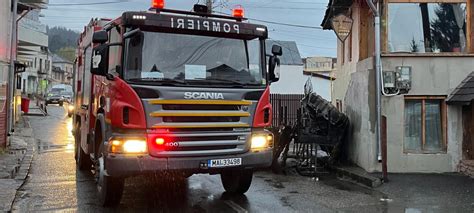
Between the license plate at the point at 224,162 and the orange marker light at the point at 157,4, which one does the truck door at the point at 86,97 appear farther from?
the license plate at the point at 224,162

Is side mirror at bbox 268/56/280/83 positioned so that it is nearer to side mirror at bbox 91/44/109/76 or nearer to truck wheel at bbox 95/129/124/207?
side mirror at bbox 91/44/109/76

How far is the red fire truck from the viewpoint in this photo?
6461mm

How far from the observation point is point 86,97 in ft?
30.7

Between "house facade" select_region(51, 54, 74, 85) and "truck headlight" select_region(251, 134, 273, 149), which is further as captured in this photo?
"house facade" select_region(51, 54, 74, 85)

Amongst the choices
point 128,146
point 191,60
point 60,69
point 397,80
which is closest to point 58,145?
point 128,146

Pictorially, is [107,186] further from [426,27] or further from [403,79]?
[426,27]

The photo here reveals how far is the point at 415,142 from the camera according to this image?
11070 millimetres

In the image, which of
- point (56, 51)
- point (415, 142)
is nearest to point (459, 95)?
point (415, 142)

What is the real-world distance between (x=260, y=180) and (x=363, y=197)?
7.92 feet

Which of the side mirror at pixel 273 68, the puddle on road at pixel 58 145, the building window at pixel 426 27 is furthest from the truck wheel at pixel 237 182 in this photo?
the puddle on road at pixel 58 145

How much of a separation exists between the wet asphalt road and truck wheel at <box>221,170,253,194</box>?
15cm

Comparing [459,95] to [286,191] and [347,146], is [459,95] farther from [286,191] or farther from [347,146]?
[286,191]

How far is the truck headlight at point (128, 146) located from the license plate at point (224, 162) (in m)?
0.99

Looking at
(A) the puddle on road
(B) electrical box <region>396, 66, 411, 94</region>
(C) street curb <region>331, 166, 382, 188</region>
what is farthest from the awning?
(A) the puddle on road
